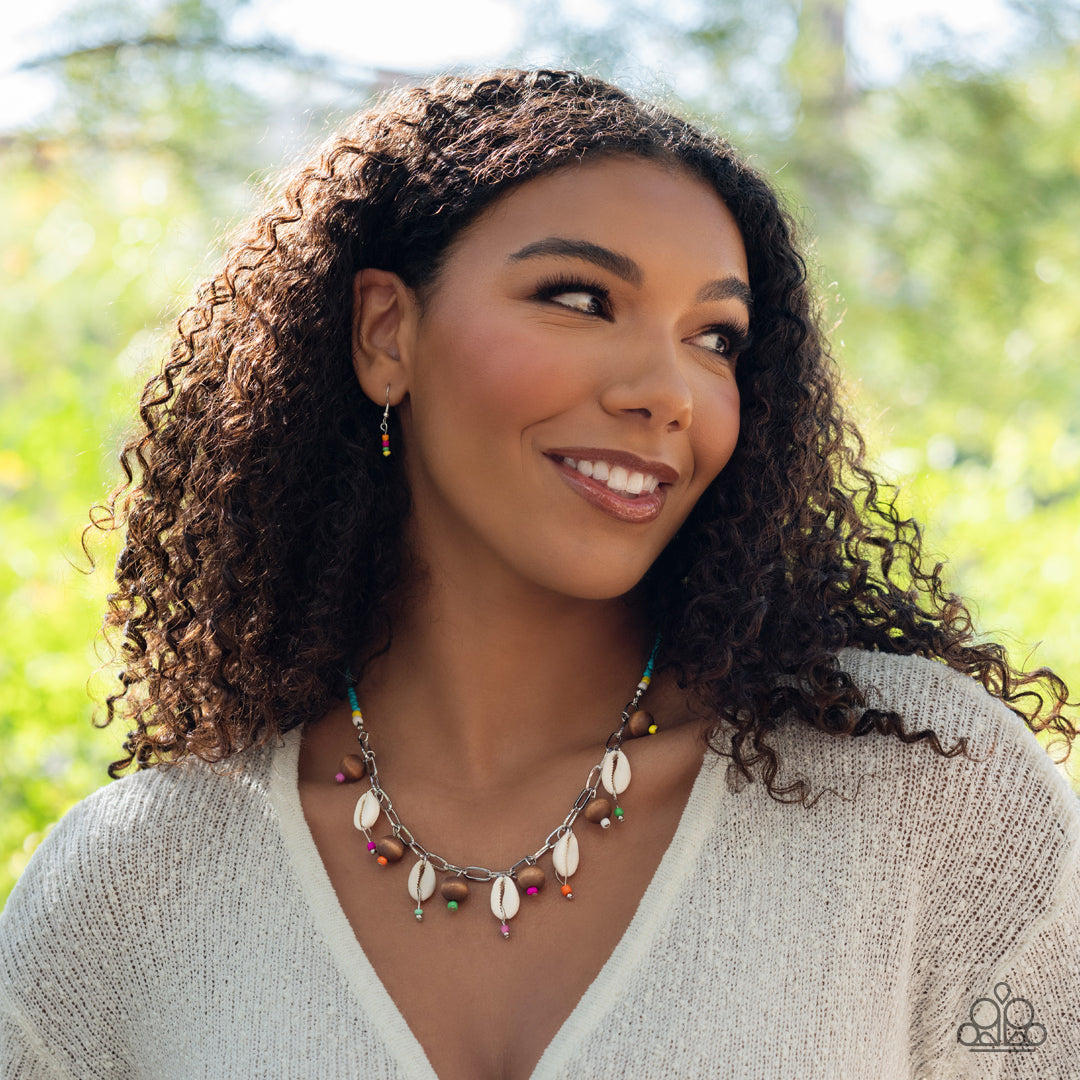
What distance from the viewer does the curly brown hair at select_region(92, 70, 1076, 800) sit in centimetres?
182

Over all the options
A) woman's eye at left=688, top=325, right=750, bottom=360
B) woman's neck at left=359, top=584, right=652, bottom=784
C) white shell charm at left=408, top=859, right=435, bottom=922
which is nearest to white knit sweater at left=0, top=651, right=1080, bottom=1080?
white shell charm at left=408, top=859, right=435, bottom=922

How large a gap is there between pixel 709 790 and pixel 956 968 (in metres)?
0.37

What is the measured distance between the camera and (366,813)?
1.85 meters

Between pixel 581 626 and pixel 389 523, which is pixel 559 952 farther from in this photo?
pixel 389 523

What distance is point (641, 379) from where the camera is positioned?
1647mm

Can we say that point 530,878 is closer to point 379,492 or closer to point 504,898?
point 504,898

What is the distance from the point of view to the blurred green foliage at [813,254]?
2.98m

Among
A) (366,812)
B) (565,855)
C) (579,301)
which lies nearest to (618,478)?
(579,301)

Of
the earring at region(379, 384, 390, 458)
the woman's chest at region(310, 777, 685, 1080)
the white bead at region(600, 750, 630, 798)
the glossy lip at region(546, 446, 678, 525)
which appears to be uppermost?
the earring at region(379, 384, 390, 458)

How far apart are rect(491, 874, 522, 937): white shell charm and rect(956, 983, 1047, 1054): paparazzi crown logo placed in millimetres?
596

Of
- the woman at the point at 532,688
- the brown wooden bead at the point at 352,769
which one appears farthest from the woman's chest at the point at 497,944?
the brown wooden bead at the point at 352,769

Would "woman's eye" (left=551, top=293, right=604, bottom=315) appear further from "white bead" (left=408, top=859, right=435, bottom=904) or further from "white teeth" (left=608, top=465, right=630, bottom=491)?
"white bead" (left=408, top=859, right=435, bottom=904)

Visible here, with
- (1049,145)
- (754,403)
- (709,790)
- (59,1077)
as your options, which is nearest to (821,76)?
(1049,145)

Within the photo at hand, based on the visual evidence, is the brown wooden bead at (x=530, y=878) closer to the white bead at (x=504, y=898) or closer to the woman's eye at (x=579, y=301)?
the white bead at (x=504, y=898)
